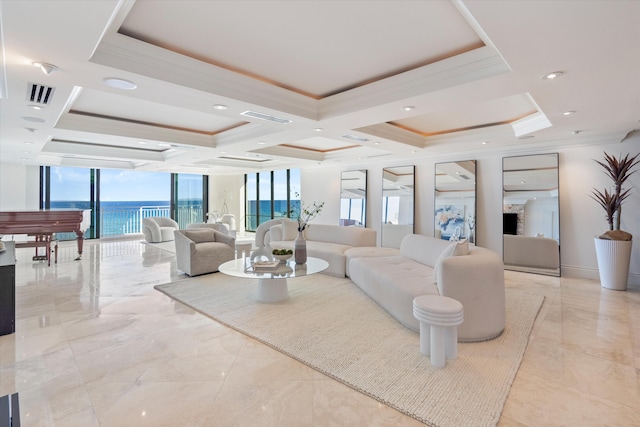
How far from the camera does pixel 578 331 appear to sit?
3.04 metres

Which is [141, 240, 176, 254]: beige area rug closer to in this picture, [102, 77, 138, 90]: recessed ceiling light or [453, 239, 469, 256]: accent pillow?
[102, 77, 138, 90]: recessed ceiling light

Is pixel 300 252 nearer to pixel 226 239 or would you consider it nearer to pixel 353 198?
pixel 226 239

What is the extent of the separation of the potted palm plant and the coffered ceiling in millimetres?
524

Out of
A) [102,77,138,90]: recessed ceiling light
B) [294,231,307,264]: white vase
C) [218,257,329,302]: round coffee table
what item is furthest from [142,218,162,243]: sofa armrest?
[102,77,138,90]: recessed ceiling light

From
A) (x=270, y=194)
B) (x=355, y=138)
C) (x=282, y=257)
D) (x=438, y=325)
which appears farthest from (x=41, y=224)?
(x=438, y=325)

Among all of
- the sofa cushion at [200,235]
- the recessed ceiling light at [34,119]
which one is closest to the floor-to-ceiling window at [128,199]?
the sofa cushion at [200,235]

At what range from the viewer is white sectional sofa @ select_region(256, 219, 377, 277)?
17.1ft

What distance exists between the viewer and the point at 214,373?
7.47ft

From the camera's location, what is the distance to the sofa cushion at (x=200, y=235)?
5467 mm

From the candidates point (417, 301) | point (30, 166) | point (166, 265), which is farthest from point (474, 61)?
point (30, 166)

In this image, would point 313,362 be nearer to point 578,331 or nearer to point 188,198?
A: point 578,331

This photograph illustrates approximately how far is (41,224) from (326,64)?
6711 mm

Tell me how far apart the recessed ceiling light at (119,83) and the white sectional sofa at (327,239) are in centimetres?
282

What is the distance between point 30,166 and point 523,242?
12.9m
